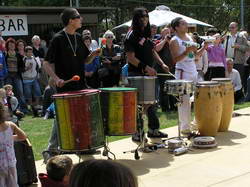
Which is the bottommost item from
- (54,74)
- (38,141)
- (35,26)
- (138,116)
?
(38,141)

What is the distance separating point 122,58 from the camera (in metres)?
11.5

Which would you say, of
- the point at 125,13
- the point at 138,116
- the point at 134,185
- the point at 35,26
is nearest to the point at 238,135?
the point at 138,116

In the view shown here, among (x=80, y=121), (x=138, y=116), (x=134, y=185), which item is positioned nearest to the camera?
(x=134, y=185)

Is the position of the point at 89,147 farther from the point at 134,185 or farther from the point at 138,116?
the point at 134,185

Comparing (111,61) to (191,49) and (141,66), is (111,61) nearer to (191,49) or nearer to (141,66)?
(191,49)

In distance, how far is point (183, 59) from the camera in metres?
7.32

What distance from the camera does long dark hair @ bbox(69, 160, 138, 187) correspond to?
1695 millimetres

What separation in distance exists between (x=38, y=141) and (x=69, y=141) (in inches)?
105

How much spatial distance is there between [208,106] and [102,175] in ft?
18.0

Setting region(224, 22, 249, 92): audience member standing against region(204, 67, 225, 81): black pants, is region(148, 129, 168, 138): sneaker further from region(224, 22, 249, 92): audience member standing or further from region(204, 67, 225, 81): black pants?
region(224, 22, 249, 92): audience member standing

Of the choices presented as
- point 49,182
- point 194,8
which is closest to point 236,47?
point 49,182

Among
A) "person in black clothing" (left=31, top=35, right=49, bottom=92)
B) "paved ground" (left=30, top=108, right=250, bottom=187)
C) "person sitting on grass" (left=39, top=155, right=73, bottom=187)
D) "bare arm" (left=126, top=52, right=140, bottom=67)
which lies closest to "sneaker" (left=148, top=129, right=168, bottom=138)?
"paved ground" (left=30, top=108, right=250, bottom=187)

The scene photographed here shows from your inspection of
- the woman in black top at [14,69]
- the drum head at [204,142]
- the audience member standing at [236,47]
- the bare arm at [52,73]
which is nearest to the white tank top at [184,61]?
the drum head at [204,142]

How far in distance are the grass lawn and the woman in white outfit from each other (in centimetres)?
108
